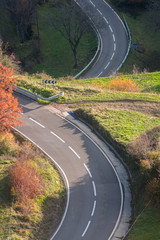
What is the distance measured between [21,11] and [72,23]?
38.4 ft

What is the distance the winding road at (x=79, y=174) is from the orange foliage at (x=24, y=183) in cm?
274

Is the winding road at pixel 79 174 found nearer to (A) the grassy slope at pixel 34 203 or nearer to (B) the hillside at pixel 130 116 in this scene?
(A) the grassy slope at pixel 34 203

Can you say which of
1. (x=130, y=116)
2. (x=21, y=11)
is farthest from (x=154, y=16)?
(x=130, y=116)

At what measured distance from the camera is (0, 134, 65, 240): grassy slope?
22922 millimetres

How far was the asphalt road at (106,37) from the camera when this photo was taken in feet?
194

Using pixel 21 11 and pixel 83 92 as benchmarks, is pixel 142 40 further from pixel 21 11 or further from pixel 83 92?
pixel 83 92

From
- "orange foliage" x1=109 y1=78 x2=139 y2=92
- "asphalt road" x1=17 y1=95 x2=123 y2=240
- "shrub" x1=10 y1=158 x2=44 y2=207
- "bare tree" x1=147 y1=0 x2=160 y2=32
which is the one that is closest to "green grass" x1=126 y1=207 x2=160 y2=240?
"asphalt road" x1=17 y1=95 x2=123 y2=240

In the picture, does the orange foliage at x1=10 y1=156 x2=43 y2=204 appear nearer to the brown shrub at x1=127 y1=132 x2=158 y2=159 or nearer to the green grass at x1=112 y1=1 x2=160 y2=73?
the brown shrub at x1=127 y1=132 x2=158 y2=159

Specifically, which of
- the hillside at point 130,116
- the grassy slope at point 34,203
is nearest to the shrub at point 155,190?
the hillside at point 130,116

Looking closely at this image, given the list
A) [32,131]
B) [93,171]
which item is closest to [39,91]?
[32,131]

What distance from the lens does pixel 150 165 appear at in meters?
25.9

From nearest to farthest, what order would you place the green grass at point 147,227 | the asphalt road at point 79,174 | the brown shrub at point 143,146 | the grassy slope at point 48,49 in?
the green grass at point 147,227 → the asphalt road at point 79,174 → the brown shrub at point 143,146 → the grassy slope at point 48,49

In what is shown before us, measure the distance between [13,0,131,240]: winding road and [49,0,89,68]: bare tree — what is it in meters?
26.3

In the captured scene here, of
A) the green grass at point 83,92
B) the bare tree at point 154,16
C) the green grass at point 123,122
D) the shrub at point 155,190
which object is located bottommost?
the shrub at point 155,190
